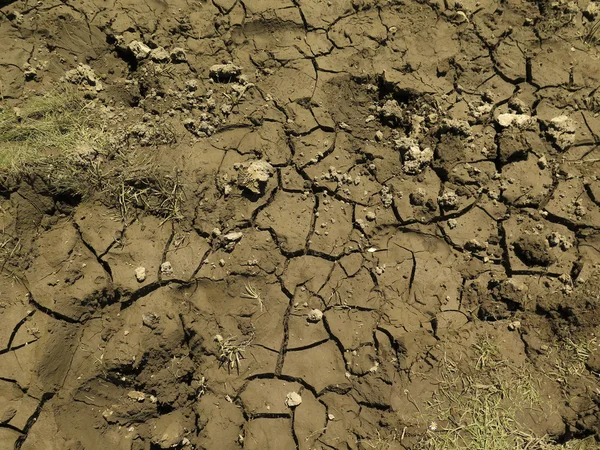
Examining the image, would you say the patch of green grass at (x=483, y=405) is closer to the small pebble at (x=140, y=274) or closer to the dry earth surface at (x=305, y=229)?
the dry earth surface at (x=305, y=229)

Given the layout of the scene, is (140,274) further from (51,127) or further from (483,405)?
(483,405)

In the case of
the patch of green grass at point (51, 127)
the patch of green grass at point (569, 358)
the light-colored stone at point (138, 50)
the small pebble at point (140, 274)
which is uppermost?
the light-colored stone at point (138, 50)

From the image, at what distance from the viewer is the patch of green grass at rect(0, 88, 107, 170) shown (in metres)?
2.99

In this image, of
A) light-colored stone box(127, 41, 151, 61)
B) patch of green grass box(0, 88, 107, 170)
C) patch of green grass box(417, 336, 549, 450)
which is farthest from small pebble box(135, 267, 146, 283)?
patch of green grass box(417, 336, 549, 450)

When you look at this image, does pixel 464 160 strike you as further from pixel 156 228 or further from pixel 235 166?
pixel 156 228

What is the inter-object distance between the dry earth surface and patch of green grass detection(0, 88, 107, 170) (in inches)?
1.7

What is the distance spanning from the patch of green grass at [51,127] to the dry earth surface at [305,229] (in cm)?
4

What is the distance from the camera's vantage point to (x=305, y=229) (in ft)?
9.98

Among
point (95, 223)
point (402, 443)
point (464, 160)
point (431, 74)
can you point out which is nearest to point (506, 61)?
point (431, 74)

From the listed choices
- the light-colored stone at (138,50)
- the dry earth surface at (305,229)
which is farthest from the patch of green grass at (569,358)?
the light-colored stone at (138,50)

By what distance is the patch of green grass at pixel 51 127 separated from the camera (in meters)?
2.99

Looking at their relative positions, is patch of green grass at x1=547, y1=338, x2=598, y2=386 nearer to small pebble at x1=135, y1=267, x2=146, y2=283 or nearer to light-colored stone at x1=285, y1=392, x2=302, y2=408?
light-colored stone at x1=285, y1=392, x2=302, y2=408

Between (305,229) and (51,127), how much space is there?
186 centimetres

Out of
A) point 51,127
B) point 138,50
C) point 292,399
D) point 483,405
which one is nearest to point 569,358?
point 483,405
